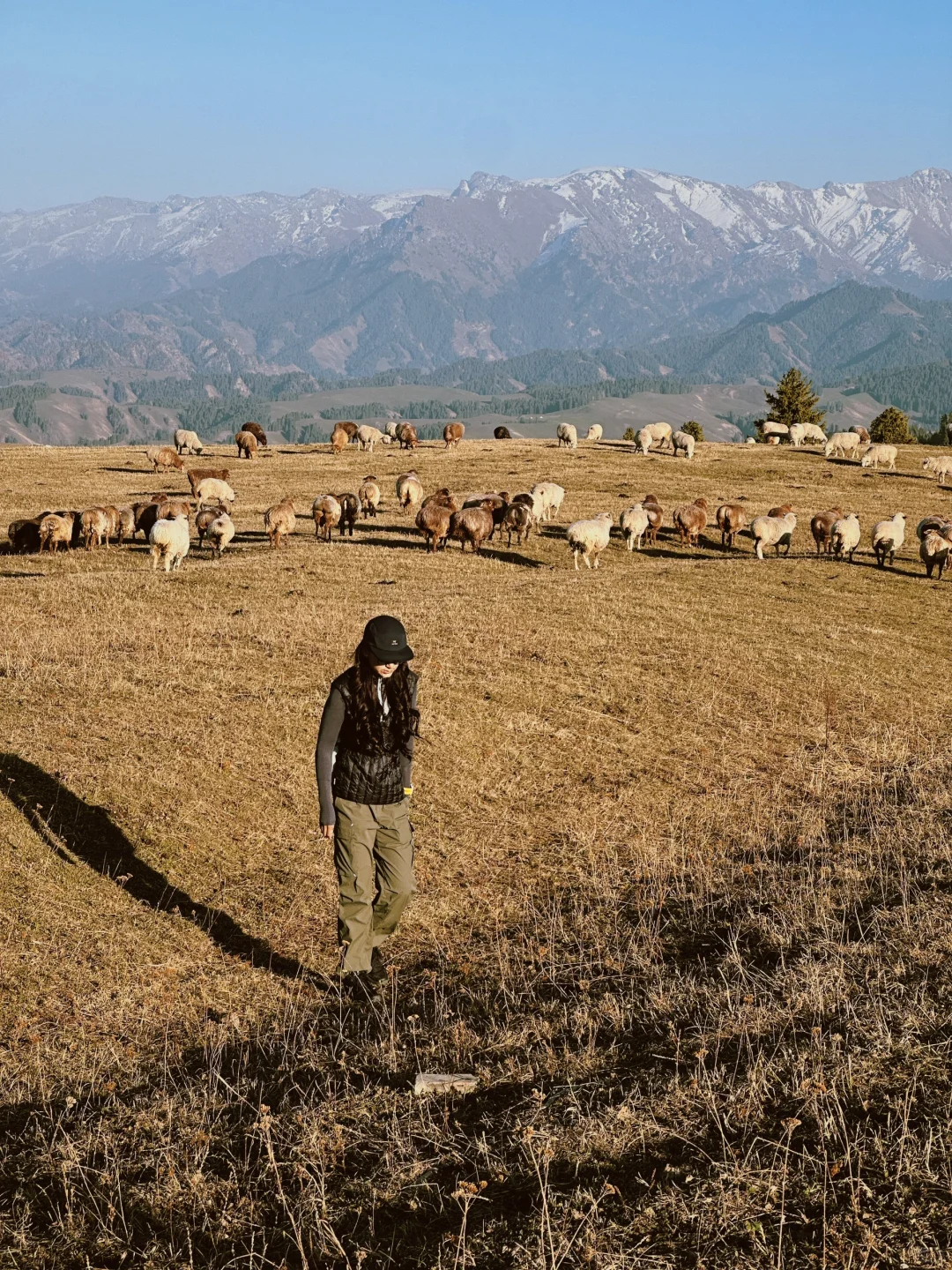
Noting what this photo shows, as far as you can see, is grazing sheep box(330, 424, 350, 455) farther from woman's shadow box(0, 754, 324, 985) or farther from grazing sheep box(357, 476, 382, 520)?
woman's shadow box(0, 754, 324, 985)

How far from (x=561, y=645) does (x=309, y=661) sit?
4.92 metres

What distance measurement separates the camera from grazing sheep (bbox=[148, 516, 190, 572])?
965 inches

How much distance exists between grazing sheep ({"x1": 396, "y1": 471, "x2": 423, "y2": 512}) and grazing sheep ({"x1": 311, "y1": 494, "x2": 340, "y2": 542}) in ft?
20.1

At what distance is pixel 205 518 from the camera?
99.2ft

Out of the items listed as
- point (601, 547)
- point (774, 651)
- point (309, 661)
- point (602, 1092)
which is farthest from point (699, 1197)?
point (601, 547)

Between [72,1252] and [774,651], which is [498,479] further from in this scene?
[72,1252]

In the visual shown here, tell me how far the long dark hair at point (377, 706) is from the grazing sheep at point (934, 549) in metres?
25.2

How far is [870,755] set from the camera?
49.1 ft

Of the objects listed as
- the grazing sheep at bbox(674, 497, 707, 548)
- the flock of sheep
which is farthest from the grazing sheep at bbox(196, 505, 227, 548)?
the grazing sheep at bbox(674, 497, 707, 548)

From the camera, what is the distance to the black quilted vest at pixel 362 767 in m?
7.76

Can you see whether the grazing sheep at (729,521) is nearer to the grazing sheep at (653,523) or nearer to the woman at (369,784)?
the grazing sheep at (653,523)

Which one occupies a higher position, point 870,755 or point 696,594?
point 696,594

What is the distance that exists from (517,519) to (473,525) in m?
2.87

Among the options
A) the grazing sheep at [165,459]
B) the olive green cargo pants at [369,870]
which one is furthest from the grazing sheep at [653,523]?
the grazing sheep at [165,459]
